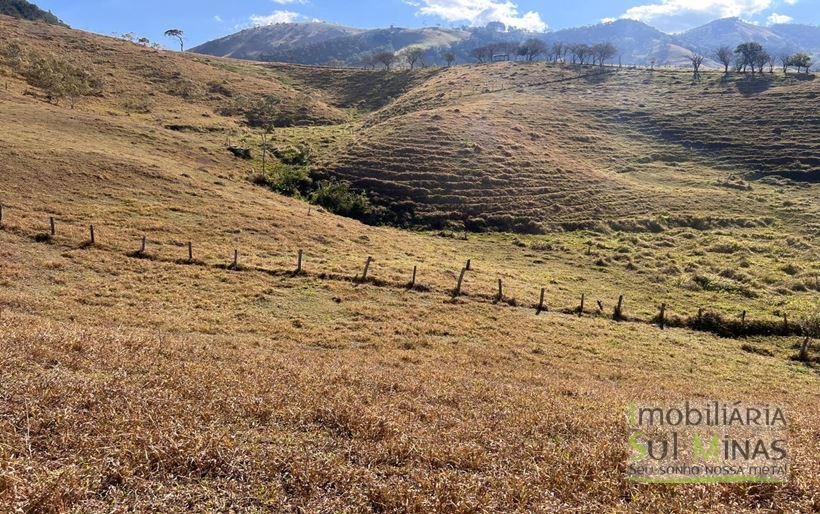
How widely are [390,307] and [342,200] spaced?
34470 mm

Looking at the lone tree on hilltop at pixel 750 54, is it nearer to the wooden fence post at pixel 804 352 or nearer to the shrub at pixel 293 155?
the shrub at pixel 293 155

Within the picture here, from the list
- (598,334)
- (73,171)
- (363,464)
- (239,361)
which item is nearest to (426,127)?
(73,171)

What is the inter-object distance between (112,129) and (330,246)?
147ft

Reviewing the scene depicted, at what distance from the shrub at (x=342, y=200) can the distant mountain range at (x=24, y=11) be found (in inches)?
6537

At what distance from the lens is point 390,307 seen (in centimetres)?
2886

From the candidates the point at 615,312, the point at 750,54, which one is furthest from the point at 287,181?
the point at 750,54

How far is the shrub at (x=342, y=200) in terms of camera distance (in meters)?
59.8

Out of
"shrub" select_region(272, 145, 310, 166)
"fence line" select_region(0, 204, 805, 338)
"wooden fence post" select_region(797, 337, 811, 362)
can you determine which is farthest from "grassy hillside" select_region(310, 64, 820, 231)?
"wooden fence post" select_region(797, 337, 811, 362)

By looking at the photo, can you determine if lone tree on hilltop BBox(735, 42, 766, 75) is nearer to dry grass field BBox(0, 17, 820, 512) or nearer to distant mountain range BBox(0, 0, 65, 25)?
dry grass field BBox(0, 17, 820, 512)

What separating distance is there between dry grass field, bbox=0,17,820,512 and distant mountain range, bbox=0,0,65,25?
4541 inches

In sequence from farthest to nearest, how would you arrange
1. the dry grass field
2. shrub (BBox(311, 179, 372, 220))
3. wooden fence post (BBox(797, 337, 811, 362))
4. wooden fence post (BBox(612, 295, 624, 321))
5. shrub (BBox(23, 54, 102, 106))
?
1. shrub (BBox(23, 54, 102, 106))
2. shrub (BBox(311, 179, 372, 220))
3. wooden fence post (BBox(612, 295, 624, 321))
4. wooden fence post (BBox(797, 337, 811, 362))
5. the dry grass field

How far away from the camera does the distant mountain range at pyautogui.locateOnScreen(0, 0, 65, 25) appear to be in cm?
16812

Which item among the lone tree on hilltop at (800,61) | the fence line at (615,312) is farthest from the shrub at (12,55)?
the lone tree on hilltop at (800,61)

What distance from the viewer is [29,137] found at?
53.4 m
